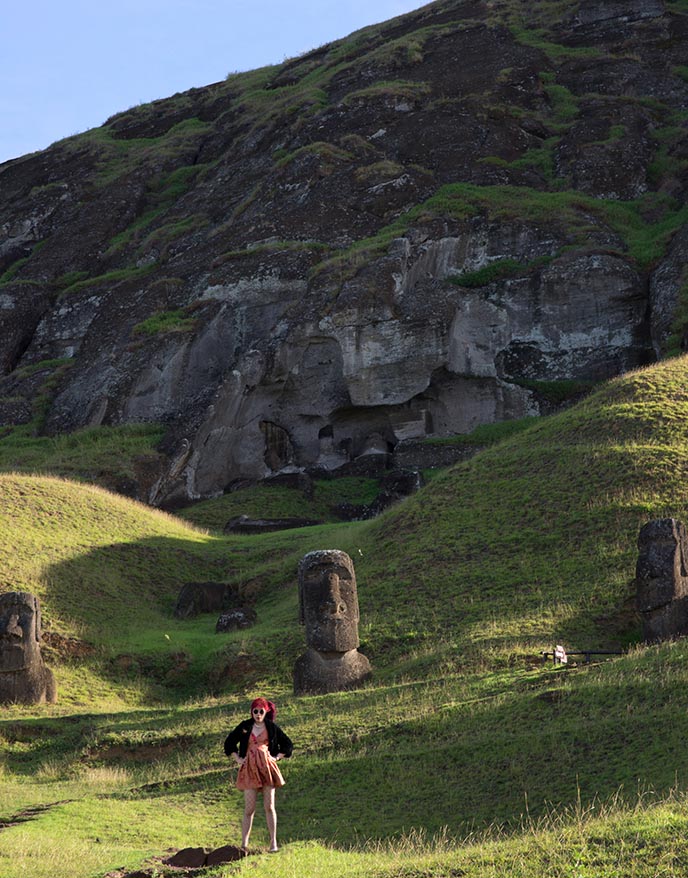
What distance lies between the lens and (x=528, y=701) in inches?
803

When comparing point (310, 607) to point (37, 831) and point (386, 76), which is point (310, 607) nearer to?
point (37, 831)

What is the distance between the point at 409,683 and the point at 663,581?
5.12 m

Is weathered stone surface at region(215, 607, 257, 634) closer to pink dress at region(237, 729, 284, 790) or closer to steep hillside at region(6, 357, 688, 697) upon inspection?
steep hillside at region(6, 357, 688, 697)

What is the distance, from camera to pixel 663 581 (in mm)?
25156

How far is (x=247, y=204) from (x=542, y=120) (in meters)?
16.4

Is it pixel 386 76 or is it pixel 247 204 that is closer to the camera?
pixel 247 204

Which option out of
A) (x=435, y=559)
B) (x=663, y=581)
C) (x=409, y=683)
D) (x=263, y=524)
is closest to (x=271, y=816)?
(x=409, y=683)

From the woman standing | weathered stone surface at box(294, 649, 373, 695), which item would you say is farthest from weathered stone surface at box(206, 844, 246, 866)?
weathered stone surface at box(294, 649, 373, 695)

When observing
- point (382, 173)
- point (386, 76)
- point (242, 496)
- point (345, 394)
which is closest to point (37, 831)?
point (242, 496)

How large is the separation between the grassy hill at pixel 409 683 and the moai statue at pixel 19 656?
0.67 metres

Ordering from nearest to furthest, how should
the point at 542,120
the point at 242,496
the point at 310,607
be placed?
the point at 310,607 → the point at 242,496 → the point at 542,120

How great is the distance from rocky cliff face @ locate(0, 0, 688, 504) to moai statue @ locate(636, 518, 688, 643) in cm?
2527

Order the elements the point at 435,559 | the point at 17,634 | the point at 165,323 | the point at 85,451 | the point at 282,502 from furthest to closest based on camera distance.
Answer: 1. the point at 165,323
2. the point at 85,451
3. the point at 282,502
4. the point at 435,559
5. the point at 17,634

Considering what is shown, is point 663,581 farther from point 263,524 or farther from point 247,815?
point 263,524
